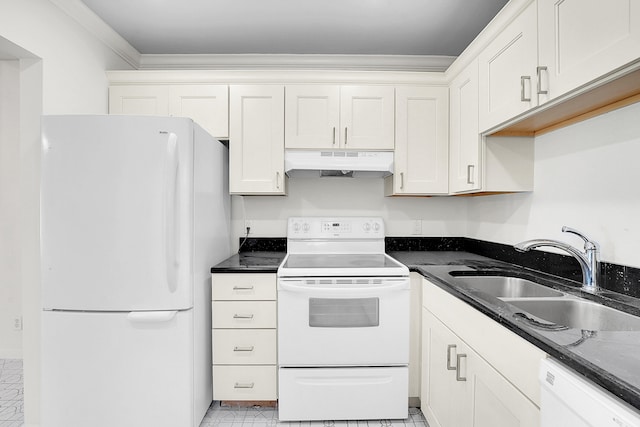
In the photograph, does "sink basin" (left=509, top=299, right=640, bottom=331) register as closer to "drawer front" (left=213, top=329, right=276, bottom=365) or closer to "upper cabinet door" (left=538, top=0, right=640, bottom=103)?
"upper cabinet door" (left=538, top=0, right=640, bottom=103)

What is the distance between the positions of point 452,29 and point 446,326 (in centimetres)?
201

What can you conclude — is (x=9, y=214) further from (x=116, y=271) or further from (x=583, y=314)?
(x=583, y=314)

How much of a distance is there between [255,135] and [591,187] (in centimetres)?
193

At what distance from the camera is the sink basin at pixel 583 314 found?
113 cm

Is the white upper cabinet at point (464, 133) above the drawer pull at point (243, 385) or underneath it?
above

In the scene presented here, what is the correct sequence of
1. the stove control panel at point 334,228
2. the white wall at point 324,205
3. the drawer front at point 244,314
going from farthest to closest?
the white wall at point 324,205
the stove control panel at point 334,228
the drawer front at point 244,314

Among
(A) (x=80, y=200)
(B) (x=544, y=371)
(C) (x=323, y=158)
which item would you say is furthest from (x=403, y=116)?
(A) (x=80, y=200)

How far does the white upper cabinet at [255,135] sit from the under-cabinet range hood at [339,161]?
98 millimetres

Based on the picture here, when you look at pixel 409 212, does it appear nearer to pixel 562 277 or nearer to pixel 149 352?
pixel 562 277

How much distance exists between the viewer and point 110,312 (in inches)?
65.0

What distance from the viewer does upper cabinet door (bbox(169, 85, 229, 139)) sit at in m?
2.31

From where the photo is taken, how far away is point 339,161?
7.45 feet

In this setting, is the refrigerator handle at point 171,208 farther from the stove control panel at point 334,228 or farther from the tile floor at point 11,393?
the tile floor at point 11,393

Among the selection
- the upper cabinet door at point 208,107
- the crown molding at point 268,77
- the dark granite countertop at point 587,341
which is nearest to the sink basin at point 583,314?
the dark granite countertop at point 587,341
